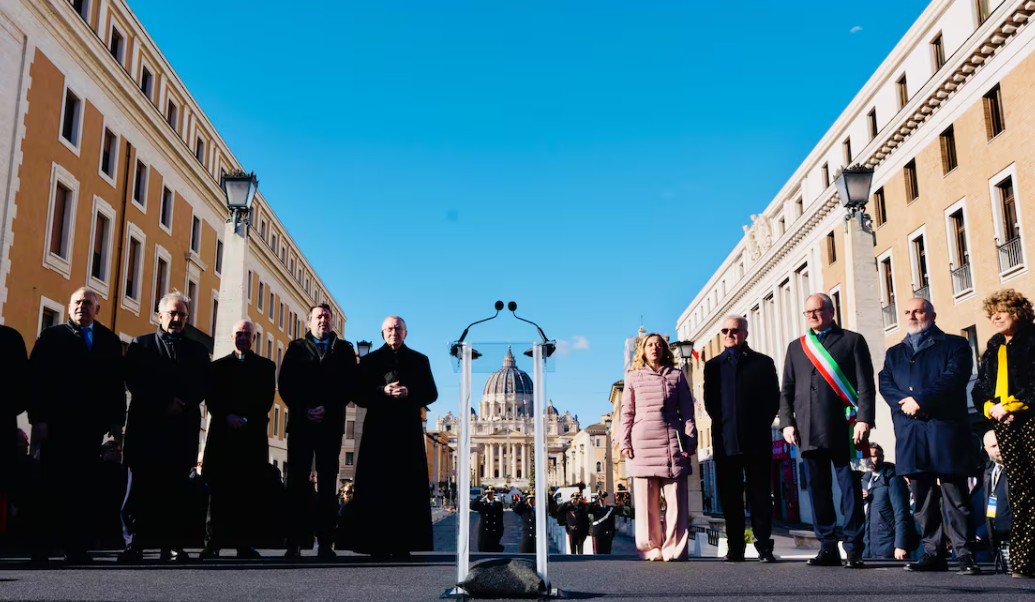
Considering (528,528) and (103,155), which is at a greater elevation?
(103,155)

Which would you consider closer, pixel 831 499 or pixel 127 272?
pixel 831 499

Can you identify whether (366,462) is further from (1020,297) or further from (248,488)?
(1020,297)

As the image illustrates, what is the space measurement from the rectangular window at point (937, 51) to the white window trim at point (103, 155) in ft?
79.9

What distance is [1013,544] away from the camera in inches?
217

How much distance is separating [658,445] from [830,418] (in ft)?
4.84

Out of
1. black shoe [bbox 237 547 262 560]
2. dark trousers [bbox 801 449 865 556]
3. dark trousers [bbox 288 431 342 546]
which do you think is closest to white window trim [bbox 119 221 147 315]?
black shoe [bbox 237 547 262 560]

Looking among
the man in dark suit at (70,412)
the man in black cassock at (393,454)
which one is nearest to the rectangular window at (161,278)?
the man in dark suit at (70,412)

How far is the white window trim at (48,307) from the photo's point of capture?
2027 centimetres

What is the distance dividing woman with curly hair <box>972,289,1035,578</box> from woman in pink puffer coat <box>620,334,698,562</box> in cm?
235

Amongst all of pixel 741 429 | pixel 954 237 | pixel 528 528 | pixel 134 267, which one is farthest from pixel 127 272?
pixel 954 237

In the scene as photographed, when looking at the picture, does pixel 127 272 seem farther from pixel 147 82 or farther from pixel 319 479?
pixel 319 479

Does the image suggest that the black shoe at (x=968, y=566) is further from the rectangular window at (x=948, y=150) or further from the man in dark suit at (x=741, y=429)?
the rectangular window at (x=948, y=150)

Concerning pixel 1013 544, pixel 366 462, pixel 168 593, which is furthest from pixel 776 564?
pixel 168 593

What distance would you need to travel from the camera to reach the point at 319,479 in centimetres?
751
